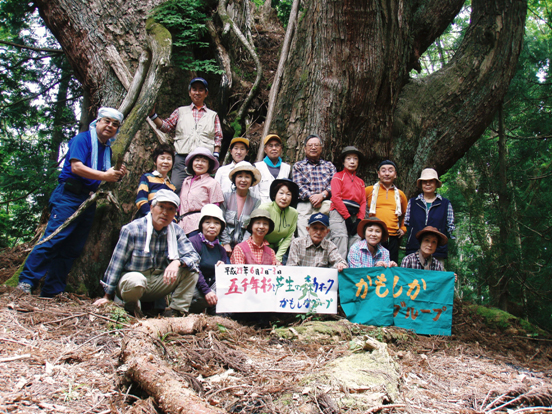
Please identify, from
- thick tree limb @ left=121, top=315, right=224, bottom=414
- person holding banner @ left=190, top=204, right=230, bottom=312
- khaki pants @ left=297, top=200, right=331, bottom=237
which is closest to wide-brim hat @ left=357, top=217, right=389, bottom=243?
khaki pants @ left=297, top=200, right=331, bottom=237

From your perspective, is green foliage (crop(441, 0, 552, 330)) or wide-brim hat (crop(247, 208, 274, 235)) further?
green foliage (crop(441, 0, 552, 330))

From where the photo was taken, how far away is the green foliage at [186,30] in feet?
25.7

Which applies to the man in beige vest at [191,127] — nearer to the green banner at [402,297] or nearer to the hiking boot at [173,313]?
the hiking boot at [173,313]

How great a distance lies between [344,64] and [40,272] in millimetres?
5595

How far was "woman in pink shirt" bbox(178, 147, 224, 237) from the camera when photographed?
5.74 metres

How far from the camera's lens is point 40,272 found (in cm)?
471

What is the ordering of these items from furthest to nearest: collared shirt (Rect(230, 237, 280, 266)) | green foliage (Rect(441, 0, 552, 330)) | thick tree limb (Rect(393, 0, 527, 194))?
thick tree limb (Rect(393, 0, 527, 194))
green foliage (Rect(441, 0, 552, 330))
collared shirt (Rect(230, 237, 280, 266))

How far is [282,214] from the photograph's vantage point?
589 centimetres

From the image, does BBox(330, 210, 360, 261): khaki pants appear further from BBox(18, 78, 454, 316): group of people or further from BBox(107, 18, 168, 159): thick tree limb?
BBox(107, 18, 168, 159): thick tree limb

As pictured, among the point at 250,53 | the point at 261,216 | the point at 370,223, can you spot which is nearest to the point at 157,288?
the point at 261,216

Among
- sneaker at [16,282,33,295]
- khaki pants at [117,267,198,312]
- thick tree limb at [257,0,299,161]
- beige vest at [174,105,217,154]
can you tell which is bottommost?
sneaker at [16,282,33,295]

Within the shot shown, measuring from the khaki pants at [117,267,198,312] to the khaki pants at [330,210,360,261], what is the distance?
87.6 inches

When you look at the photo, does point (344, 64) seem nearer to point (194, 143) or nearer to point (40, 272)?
point (194, 143)

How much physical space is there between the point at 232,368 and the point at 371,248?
2998 mm
